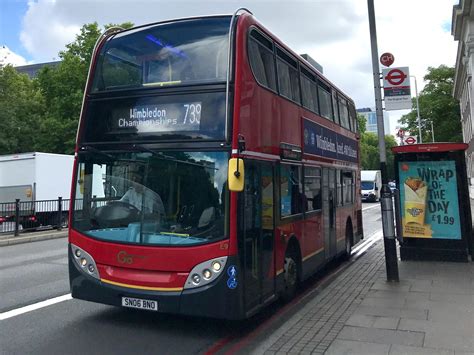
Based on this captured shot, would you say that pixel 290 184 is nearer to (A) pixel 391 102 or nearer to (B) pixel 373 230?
(A) pixel 391 102

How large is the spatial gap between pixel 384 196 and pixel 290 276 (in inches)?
104

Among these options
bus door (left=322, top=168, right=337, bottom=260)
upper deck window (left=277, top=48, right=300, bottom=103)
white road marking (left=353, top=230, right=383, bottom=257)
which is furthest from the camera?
white road marking (left=353, top=230, right=383, bottom=257)

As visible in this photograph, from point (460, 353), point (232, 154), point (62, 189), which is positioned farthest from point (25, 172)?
point (460, 353)

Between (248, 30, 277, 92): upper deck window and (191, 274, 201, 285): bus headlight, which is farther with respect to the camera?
(248, 30, 277, 92): upper deck window

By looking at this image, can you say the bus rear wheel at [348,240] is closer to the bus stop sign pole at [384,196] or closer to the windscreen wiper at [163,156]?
the bus stop sign pole at [384,196]

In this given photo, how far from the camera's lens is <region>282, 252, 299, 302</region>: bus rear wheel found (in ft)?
22.4

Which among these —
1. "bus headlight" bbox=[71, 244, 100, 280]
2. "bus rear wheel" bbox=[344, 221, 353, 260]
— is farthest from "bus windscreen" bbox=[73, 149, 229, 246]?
"bus rear wheel" bbox=[344, 221, 353, 260]

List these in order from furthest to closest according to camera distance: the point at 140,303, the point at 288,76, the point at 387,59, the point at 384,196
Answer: the point at 387,59 < the point at 384,196 < the point at 288,76 < the point at 140,303

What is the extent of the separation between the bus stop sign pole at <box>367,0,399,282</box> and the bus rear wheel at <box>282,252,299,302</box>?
78.2 inches

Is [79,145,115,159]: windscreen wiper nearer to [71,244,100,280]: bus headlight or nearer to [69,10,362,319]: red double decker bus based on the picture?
[69,10,362,319]: red double decker bus

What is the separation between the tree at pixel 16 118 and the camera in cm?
2953

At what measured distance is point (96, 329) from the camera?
5.71m

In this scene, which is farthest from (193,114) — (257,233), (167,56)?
(257,233)

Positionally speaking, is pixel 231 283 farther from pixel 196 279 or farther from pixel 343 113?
pixel 343 113
